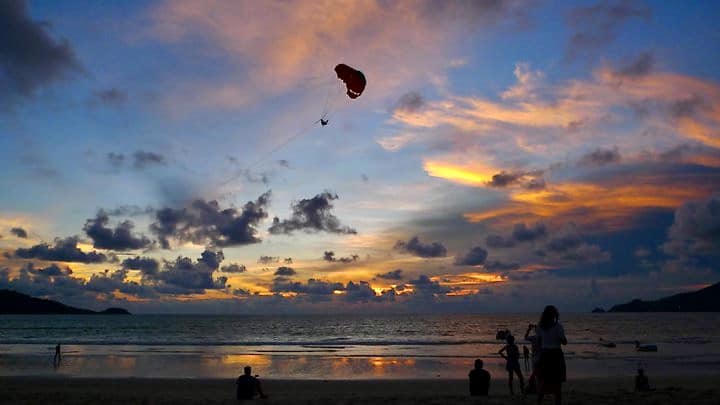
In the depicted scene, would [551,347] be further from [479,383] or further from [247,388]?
[247,388]

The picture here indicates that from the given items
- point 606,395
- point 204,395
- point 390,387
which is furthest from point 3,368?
point 606,395

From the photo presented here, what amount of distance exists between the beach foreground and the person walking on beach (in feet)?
11.9

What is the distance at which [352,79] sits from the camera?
2348cm

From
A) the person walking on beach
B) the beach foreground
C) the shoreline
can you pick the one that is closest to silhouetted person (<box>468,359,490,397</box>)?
the beach foreground

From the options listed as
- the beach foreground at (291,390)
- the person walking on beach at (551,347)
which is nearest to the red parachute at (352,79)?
the beach foreground at (291,390)

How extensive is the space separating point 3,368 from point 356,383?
72.8 feet

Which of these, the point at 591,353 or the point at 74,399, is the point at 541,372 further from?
the point at 591,353

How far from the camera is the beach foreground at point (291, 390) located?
14.9 metres

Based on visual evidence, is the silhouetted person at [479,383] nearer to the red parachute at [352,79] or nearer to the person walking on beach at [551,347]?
the person walking on beach at [551,347]

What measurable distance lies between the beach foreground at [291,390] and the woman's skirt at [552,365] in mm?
3633

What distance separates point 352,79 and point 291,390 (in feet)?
42.3

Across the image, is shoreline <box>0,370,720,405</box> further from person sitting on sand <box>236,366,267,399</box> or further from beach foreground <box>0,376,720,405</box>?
person sitting on sand <box>236,366,267,399</box>

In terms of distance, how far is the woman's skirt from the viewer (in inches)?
407

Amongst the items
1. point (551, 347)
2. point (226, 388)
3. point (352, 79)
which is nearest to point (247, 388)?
point (226, 388)
